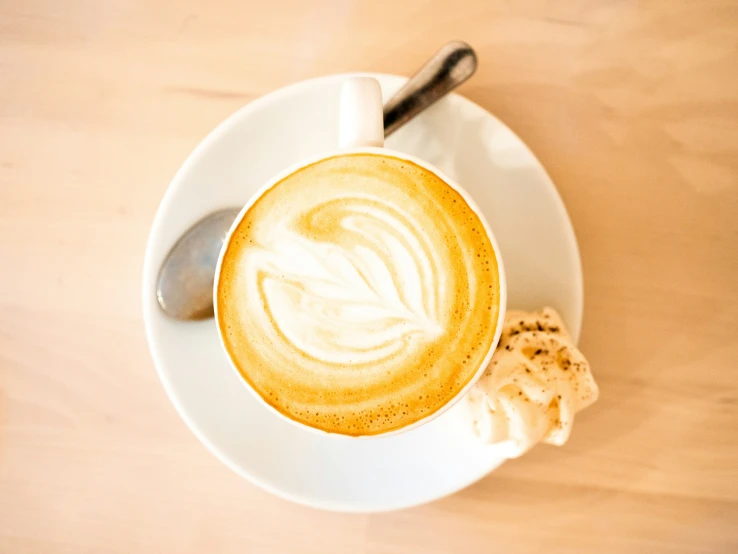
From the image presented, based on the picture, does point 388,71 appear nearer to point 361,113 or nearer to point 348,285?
point 361,113

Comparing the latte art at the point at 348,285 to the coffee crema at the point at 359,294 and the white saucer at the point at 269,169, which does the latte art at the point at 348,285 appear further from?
the white saucer at the point at 269,169

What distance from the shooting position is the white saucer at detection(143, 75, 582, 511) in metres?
0.65

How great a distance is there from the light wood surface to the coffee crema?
0.27 metres

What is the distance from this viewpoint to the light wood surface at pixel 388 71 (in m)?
0.72

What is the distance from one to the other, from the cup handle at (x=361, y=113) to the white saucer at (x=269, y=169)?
114 mm

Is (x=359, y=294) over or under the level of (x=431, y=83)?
under

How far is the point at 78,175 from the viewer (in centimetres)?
76

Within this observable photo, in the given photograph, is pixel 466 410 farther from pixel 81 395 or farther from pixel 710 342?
pixel 81 395

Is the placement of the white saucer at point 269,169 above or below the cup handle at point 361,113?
below

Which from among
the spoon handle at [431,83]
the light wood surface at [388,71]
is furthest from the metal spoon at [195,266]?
the light wood surface at [388,71]

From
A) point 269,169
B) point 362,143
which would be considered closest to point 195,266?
point 269,169

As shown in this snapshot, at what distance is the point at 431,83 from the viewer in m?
0.63

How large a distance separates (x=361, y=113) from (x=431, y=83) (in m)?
0.13

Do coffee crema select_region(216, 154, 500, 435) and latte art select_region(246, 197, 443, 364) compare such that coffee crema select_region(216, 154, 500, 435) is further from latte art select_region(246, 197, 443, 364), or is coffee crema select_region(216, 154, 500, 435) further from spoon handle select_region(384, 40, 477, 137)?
spoon handle select_region(384, 40, 477, 137)
